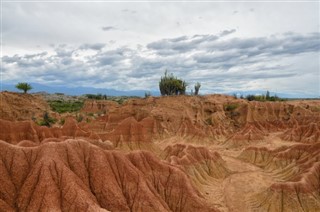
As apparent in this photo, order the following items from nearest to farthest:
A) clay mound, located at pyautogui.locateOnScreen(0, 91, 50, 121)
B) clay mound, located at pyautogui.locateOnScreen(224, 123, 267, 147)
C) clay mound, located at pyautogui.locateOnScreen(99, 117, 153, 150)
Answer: clay mound, located at pyautogui.locateOnScreen(99, 117, 153, 150) → clay mound, located at pyautogui.locateOnScreen(0, 91, 50, 121) → clay mound, located at pyautogui.locateOnScreen(224, 123, 267, 147)

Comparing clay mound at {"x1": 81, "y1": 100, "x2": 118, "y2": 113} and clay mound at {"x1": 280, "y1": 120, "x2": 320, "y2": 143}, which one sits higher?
clay mound at {"x1": 81, "y1": 100, "x2": 118, "y2": 113}

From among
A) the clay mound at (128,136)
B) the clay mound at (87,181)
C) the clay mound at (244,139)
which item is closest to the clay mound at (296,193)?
the clay mound at (87,181)

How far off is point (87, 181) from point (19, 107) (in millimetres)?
65929

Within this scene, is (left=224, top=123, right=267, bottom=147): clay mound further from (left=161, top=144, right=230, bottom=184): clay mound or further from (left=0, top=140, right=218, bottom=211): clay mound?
(left=0, top=140, right=218, bottom=211): clay mound

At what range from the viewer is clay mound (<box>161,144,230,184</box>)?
62.6 metres

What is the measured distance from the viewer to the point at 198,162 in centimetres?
6644

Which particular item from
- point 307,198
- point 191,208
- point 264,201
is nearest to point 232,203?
point 264,201

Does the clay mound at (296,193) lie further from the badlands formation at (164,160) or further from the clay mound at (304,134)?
the clay mound at (304,134)

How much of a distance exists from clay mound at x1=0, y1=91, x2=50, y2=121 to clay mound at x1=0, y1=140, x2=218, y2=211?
5564cm

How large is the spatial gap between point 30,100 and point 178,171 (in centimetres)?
7238

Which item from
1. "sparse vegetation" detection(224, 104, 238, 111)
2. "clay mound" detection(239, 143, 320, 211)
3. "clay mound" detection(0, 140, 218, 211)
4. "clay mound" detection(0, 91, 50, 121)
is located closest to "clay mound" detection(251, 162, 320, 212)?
"clay mound" detection(239, 143, 320, 211)

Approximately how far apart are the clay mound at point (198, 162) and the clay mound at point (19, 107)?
4286 centimetres

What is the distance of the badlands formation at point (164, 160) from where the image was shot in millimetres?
36781

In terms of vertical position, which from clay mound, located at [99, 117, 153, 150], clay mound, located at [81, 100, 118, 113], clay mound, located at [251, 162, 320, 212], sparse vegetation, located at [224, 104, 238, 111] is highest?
sparse vegetation, located at [224, 104, 238, 111]
